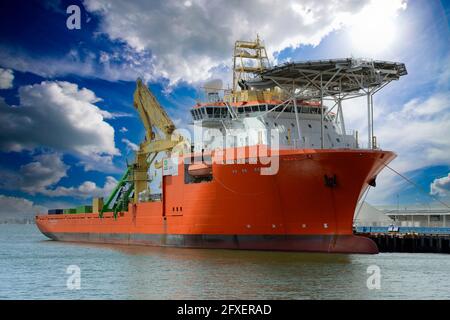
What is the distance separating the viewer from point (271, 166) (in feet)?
93.3

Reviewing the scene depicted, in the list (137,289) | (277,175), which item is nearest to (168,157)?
(277,175)

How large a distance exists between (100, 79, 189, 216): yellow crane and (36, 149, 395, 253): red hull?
9879mm

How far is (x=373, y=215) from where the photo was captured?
67625 mm

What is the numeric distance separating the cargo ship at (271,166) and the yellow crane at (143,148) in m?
2.11

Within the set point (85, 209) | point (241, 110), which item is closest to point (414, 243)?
point (241, 110)

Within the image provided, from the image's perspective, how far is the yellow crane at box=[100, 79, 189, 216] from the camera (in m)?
41.6

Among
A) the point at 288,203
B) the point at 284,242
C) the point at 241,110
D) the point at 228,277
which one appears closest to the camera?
the point at 228,277

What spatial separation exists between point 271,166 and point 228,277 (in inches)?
340

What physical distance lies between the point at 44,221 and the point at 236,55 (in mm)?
29012

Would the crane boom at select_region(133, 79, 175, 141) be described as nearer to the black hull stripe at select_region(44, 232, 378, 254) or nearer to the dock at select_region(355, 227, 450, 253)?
the black hull stripe at select_region(44, 232, 378, 254)

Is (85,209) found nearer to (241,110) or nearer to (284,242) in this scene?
(241,110)

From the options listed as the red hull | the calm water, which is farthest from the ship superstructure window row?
the calm water

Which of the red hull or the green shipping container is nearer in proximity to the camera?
the red hull
